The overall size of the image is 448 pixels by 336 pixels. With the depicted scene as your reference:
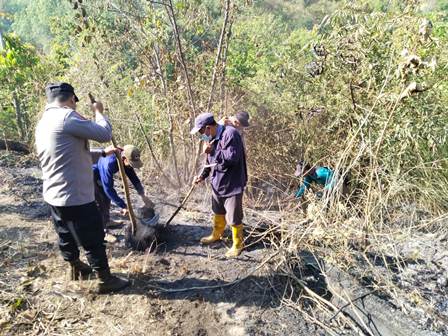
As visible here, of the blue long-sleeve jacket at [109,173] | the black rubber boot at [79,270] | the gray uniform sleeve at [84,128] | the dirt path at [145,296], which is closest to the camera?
the gray uniform sleeve at [84,128]

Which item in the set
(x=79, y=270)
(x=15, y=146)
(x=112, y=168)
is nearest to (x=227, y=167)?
(x=112, y=168)

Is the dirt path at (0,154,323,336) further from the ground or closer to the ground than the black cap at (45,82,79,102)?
closer to the ground

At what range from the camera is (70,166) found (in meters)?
2.94

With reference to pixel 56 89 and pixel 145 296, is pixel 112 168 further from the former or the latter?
pixel 145 296

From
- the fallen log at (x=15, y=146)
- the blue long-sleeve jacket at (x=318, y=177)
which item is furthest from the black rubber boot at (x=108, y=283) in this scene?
the fallen log at (x=15, y=146)

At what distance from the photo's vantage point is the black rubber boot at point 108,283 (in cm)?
323

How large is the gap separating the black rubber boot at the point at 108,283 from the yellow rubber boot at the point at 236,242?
1132 mm

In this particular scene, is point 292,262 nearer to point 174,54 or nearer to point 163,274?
point 163,274

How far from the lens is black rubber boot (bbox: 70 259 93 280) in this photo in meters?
3.37

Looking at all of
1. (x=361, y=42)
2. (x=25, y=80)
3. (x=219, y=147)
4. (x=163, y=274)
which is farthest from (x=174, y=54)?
(x=25, y=80)

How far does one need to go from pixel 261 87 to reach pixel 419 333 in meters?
4.23

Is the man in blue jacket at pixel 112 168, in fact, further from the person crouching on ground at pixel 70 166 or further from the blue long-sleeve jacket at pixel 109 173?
the person crouching on ground at pixel 70 166

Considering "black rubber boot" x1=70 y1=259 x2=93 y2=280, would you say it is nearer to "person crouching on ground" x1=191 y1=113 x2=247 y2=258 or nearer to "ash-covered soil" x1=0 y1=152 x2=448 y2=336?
"ash-covered soil" x1=0 y1=152 x2=448 y2=336

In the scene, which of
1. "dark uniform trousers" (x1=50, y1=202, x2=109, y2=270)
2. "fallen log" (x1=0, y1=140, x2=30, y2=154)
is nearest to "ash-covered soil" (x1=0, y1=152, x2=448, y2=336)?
"dark uniform trousers" (x1=50, y1=202, x2=109, y2=270)
